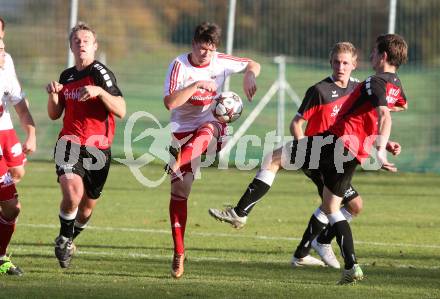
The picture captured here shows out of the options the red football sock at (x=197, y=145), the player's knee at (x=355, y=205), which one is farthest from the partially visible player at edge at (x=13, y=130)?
the player's knee at (x=355, y=205)

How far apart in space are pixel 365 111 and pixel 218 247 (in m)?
3.27

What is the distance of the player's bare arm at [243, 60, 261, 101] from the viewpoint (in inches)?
396

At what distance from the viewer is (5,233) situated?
380 inches

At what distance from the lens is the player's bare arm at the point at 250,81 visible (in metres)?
10.0

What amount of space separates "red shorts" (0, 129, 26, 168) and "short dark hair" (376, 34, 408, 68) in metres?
4.23

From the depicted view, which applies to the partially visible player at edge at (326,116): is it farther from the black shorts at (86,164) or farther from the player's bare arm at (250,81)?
the black shorts at (86,164)

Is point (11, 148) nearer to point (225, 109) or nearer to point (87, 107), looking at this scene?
point (87, 107)

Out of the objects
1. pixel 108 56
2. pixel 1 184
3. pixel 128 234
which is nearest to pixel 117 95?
pixel 1 184

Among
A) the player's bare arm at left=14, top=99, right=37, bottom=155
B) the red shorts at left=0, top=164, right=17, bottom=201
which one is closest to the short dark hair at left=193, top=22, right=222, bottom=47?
the player's bare arm at left=14, top=99, right=37, bottom=155

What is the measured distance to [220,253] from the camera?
11344 millimetres

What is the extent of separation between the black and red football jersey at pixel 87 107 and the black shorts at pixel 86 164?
8cm

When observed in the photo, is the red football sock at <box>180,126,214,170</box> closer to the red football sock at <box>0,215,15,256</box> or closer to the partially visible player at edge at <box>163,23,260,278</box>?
the partially visible player at edge at <box>163,23,260,278</box>

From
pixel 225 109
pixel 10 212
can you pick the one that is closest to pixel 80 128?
pixel 10 212

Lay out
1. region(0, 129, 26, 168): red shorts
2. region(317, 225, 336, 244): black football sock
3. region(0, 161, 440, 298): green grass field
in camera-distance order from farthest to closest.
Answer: region(0, 129, 26, 168): red shorts → region(317, 225, 336, 244): black football sock → region(0, 161, 440, 298): green grass field
